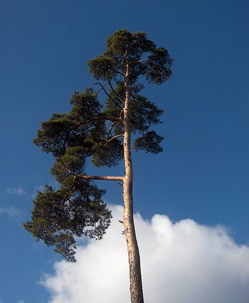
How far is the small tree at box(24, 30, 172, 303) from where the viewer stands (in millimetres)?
15602

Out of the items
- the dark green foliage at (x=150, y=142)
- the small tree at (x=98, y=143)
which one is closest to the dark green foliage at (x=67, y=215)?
the small tree at (x=98, y=143)

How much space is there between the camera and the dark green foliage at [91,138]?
1594cm

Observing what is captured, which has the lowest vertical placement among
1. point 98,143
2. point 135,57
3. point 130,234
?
point 130,234

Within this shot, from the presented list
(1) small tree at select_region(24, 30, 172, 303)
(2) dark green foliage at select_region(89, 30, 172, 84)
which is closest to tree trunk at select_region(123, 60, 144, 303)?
(1) small tree at select_region(24, 30, 172, 303)

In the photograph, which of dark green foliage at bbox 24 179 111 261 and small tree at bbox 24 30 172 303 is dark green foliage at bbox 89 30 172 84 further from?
dark green foliage at bbox 24 179 111 261

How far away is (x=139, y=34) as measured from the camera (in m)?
20.6

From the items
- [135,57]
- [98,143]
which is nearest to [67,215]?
[98,143]

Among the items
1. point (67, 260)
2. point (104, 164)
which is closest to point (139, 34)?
point (104, 164)

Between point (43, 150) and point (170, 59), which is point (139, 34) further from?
point (43, 150)

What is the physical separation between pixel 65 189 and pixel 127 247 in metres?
4.68

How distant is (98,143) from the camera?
1708 centimetres

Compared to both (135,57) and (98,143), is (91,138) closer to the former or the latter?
(98,143)

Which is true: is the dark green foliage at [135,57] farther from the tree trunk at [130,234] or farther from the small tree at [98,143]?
the tree trunk at [130,234]

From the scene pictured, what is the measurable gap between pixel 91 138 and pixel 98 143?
1.70 ft
